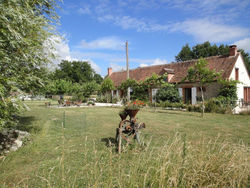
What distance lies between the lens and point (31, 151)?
4.86 meters

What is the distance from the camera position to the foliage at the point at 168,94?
19.5m

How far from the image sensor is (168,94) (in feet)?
64.6

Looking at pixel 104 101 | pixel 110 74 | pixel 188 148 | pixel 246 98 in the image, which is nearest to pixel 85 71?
pixel 110 74

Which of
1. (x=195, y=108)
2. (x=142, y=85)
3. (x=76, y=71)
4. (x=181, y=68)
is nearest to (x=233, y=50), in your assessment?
(x=181, y=68)

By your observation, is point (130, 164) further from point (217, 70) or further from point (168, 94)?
point (217, 70)

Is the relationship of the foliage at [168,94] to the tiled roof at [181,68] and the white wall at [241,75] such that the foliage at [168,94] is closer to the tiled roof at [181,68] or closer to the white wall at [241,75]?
the tiled roof at [181,68]

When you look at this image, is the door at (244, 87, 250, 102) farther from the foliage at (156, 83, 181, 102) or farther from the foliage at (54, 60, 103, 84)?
the foliage at (54, 60, 103, 84)

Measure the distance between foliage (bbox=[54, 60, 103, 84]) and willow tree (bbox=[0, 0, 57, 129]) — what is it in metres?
56.1

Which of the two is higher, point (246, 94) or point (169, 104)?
point (246, 94)

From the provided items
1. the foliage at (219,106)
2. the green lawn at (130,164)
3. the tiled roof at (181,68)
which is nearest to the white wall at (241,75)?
the tiled roof at (181,68)

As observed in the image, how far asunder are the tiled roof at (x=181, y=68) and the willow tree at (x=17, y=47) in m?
11.6

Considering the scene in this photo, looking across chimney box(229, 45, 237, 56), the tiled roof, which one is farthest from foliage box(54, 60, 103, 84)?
chimney box(229, 45, 237, 56)

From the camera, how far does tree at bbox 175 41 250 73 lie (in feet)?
120

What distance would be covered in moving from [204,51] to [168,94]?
2462 centimetres
